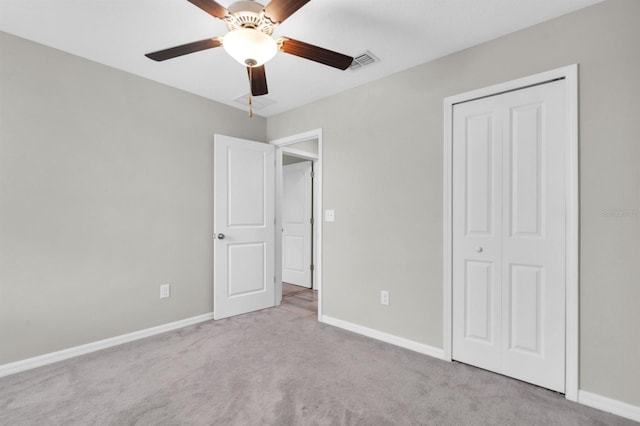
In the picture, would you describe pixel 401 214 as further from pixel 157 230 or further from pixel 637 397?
pixel 157 230

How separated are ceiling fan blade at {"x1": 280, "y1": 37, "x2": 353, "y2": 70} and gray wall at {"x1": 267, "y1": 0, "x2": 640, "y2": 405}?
113 cm

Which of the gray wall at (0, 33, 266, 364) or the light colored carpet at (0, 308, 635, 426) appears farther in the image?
the gray wall at (0, 33, 266, 364)

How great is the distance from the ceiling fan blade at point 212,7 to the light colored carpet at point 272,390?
219 cm

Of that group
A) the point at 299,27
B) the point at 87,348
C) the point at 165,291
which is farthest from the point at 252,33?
the point at 87,348

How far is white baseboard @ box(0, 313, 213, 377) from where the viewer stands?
91.1 inches

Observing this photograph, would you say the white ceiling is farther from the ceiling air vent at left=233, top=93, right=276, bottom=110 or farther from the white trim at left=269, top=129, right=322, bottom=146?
the white trim at left=269, top=129, right=322, bottom=146

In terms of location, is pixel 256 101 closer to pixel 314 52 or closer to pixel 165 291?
pixel 314 52

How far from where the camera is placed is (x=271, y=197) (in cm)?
399

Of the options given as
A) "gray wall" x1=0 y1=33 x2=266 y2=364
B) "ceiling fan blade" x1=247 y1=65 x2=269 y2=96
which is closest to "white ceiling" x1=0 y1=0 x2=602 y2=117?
"gray wall" x1=0 y1=33 x2=266 y2=364

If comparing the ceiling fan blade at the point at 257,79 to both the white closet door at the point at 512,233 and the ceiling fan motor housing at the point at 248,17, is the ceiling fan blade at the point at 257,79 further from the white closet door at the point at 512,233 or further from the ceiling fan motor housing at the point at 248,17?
the white closet door at the point at 512,233

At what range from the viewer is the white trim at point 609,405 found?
71.7 inches

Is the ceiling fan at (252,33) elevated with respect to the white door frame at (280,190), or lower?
elevated

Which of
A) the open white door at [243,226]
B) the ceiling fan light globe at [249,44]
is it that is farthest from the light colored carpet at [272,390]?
the ceiling fan light globe at [249,44]

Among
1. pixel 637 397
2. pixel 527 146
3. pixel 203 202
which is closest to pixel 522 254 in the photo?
pixel 527 146
